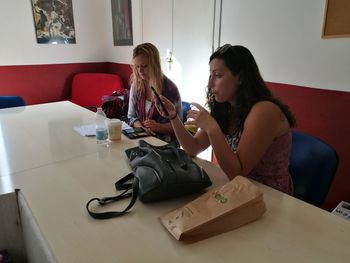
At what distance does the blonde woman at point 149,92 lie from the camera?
73.9 inches

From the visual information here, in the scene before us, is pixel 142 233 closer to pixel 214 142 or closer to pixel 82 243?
pixel 82 243

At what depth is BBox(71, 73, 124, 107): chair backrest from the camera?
11.5 feet

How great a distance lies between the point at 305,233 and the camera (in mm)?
777

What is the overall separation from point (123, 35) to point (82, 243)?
119 inches

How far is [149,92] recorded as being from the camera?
6.72ft

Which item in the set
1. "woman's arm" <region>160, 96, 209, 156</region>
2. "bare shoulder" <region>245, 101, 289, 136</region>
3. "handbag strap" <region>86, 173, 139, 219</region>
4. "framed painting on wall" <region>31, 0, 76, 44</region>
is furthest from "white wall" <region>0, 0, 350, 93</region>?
"handbag strap" <region>86, 173, 139, 219</region>

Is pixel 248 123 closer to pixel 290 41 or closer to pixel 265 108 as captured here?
pixel 265 108

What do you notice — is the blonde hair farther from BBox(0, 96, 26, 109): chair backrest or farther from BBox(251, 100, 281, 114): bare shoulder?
BBox(0, 96, 26, 109): chair backrest

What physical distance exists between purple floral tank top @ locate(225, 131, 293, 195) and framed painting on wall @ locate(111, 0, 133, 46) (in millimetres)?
2528

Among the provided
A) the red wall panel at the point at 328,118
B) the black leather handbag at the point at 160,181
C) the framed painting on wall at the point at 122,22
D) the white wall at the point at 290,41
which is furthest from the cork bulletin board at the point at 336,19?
the framed painting on wall at the point at 122,22

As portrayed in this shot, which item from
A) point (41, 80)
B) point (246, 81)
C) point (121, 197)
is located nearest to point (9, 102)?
point (41, 80)

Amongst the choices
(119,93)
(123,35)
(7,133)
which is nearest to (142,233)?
(7,133)

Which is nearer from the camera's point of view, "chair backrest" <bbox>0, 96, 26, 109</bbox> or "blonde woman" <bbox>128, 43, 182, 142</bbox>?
"blonde woman" <bbox>128, 43, 182, 142</bbox>

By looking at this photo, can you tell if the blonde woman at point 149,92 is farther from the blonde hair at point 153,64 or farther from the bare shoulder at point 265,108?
the bare shoulder at point 265,108
